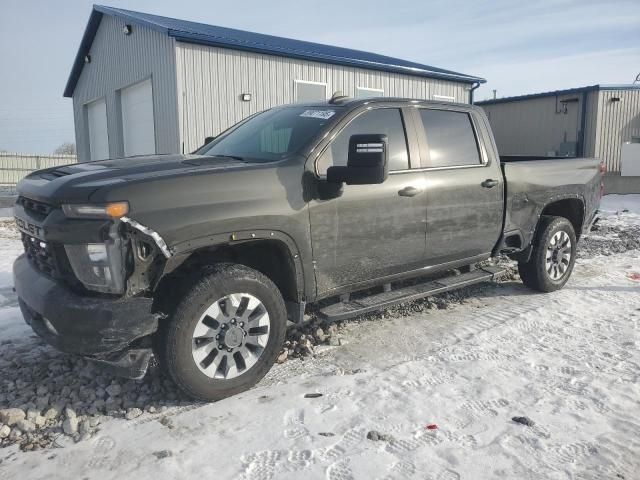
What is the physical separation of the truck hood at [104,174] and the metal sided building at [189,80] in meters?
8.66

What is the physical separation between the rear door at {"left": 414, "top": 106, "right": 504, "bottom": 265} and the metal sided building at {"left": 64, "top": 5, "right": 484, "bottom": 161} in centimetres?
848

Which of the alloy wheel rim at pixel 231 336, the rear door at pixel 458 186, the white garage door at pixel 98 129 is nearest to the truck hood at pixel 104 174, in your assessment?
the alloy wheel rim at pixel 231 336

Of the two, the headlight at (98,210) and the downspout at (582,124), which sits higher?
the downspout at (582,124)

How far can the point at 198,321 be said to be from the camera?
126 inches

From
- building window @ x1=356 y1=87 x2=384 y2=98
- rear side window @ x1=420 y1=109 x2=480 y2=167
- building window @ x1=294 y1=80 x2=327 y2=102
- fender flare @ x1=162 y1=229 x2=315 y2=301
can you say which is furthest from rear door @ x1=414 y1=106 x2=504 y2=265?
building window @ x1=356 y1=87 x2=384 y2=98

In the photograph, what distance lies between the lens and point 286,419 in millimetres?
3146

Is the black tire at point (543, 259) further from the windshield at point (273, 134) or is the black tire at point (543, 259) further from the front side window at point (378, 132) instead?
the windshield at point (273, 134)

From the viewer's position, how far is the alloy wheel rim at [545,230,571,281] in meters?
5.75

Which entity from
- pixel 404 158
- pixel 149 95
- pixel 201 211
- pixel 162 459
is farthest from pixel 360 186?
pixel 149 95

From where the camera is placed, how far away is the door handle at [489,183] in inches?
192

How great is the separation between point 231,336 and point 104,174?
1279 mm

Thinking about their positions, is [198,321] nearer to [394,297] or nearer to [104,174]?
[104,174]

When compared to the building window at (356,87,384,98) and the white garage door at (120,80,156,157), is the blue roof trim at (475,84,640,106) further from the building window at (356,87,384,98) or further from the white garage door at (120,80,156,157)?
the white garage door at (120,80,156,157)

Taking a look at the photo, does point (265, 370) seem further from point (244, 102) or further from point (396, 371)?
point (244, 102)
